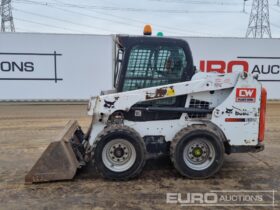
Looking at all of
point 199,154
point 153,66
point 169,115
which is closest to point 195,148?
point 199,154

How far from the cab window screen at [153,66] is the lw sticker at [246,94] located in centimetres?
93

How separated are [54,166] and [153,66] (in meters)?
2.15

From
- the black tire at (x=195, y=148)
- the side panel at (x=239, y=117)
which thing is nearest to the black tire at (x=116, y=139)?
the black tire at (x=195, y=148)

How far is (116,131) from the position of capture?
4586 mm

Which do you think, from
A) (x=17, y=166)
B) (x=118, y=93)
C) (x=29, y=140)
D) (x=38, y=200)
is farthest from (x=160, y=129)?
(x=29, y=140)

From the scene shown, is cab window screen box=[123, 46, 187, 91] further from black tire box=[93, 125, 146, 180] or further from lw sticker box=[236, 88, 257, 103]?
lw sticker box=[236, 88, 257, 103]

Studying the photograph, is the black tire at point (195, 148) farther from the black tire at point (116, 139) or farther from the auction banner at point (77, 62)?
the auction banner at point (77, 62)

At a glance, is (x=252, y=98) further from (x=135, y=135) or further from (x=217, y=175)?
(x=135, y=135)

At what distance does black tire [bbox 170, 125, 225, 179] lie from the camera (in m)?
4.64

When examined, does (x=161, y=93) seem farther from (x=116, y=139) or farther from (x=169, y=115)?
(x=116, y=139)

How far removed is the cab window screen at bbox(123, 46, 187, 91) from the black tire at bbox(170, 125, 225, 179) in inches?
35.0

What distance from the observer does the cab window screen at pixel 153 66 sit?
15.9ft

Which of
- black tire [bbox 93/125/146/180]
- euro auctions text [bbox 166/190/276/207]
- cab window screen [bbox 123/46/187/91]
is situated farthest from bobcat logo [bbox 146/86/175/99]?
euro auctions text [bbox 166/190/276/207]

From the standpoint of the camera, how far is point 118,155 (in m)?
4.66
